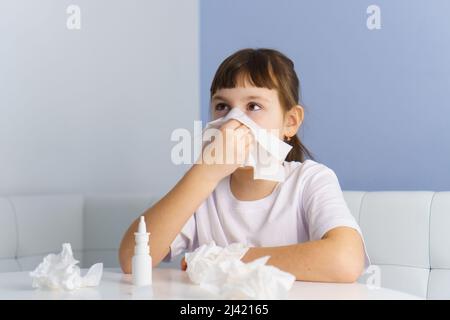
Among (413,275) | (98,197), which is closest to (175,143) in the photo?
(98,197)

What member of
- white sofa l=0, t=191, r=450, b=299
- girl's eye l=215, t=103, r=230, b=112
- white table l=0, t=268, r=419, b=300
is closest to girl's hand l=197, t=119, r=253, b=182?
girl's eye l=215, t=103, r=230, b=112

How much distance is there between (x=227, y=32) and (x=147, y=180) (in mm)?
578

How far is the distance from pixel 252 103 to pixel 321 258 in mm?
434

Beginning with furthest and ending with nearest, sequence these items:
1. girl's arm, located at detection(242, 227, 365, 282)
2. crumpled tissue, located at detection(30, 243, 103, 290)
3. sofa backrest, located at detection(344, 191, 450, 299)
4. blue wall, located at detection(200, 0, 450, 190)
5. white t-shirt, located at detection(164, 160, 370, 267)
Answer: blue wall, located at detection(200, 0, 450, 190) → sofa backrest, located at detection(344, 191, 450, 299) → white t-shirt, located at detection(164, 160, 370, 267) → girl's arm, located at detection(242, 227, 365, 282) → crumpled tissue, located at detection(30, 243, 103, 290)

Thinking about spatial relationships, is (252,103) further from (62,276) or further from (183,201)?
(62,276)

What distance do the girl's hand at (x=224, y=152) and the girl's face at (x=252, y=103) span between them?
0.11 metres

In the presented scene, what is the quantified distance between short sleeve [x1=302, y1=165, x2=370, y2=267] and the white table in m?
0.18

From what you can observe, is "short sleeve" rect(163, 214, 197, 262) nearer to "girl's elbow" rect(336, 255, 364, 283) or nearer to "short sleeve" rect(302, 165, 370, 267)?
"short sleeve" rect(302, 165, 370, 267)

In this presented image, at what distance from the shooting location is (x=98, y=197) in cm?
177

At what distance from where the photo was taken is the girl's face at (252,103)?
138cm

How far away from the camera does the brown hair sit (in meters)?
1.40

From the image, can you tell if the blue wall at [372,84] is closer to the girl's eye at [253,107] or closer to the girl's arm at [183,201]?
Result: the girl's eye at [253,107]

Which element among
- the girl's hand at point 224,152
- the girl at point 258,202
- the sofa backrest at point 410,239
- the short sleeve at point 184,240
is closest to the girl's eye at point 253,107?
the girl at point 258,202

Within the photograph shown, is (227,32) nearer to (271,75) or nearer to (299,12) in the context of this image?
(299,12)
